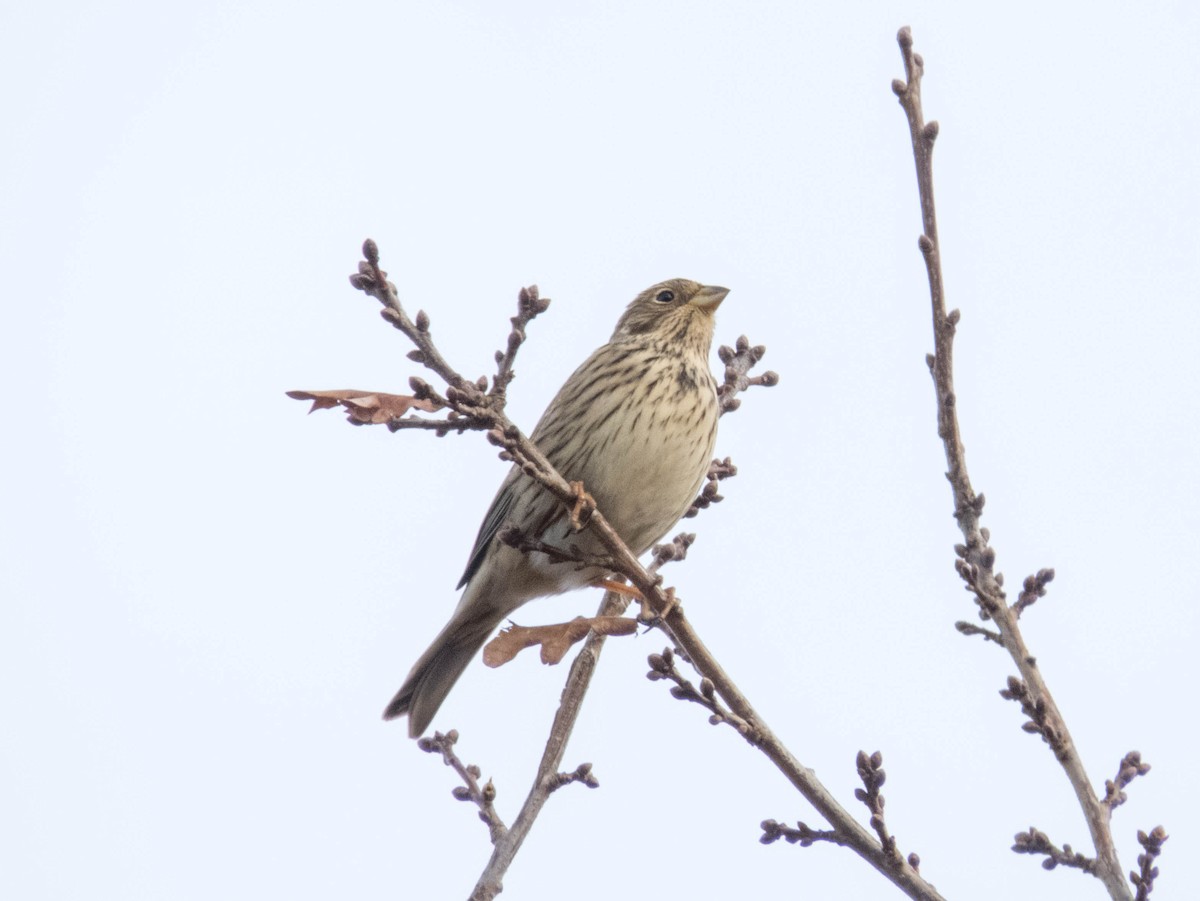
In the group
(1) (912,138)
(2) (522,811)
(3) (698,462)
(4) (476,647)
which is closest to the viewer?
(1) (912,138)

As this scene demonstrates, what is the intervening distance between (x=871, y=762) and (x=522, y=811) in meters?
1.22

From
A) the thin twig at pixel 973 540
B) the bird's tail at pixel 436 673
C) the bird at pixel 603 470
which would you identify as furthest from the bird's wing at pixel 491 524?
the thin twig at pixel 973 540

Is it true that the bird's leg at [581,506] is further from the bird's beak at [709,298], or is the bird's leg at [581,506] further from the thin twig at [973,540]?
the bird's beak at [709,298]

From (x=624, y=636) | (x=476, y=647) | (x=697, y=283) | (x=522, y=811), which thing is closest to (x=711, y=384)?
(x=697, y=283)

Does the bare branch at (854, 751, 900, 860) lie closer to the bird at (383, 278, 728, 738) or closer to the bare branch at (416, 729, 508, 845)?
the bare branch at (416, 729, 508, 845)

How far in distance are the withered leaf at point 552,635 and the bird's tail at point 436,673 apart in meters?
2.56

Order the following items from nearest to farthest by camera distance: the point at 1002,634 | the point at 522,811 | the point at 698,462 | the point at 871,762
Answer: the point at 1002,634, the point at 871,762, the point at 522,811, the point at 698,462

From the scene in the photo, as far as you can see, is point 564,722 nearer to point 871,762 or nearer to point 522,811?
point 522,811

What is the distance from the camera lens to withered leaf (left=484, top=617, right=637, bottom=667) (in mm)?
4926

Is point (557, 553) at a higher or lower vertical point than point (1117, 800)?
higher

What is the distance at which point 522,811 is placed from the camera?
15.6ft

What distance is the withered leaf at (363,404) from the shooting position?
4230 millimetres

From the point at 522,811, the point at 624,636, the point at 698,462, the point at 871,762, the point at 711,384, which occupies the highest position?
the point at 711,384

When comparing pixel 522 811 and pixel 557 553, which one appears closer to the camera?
pixel 522 811
